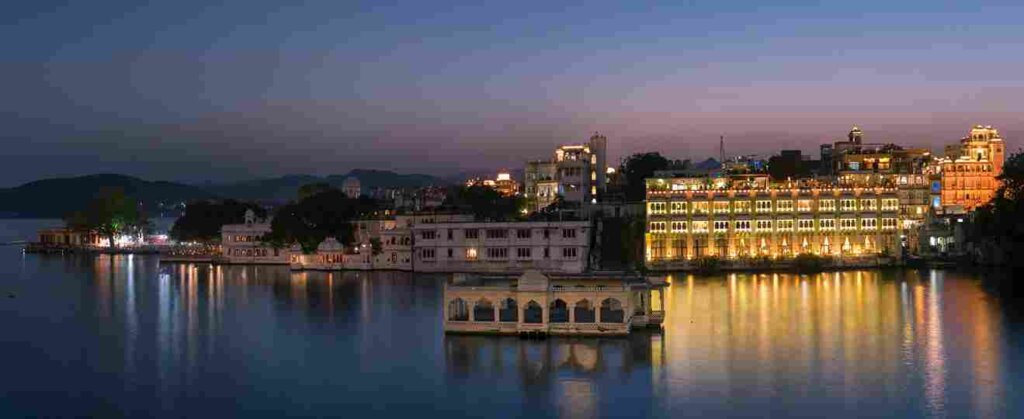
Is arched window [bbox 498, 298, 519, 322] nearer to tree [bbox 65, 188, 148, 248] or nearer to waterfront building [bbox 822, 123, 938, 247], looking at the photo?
waterfront building [bbox 822, 123, 938, 247]

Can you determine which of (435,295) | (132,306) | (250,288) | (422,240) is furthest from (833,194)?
(132,306)

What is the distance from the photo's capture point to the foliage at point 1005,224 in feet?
197

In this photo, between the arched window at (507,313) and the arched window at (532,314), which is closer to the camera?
the arched window at (532,314)

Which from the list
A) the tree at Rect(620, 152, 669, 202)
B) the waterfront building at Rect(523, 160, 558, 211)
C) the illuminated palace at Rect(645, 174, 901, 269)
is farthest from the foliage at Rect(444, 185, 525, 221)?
the illuminated palace at Rect(645, 174, 901, 269)

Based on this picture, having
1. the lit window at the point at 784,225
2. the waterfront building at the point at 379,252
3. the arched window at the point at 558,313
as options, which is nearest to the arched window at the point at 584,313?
the arched window at the point at 558,313

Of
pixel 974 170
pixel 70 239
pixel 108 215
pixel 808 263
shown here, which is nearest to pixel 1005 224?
pixel 808 263

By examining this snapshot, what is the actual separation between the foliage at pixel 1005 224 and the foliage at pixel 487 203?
102 ft

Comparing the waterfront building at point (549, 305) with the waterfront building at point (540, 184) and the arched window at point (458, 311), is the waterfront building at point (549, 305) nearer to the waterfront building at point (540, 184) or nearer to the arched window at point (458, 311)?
the arched window at point (458, 311)

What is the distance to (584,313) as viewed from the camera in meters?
37.2

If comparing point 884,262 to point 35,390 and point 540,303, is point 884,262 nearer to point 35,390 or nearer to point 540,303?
point 540,303

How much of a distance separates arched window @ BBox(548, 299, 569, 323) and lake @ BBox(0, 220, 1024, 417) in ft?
7.74

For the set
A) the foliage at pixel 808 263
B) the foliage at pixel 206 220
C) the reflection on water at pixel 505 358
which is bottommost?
the reflection on water at pixel 505 358

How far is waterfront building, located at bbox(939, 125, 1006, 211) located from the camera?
270 ft

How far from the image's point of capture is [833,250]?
2618 inches
